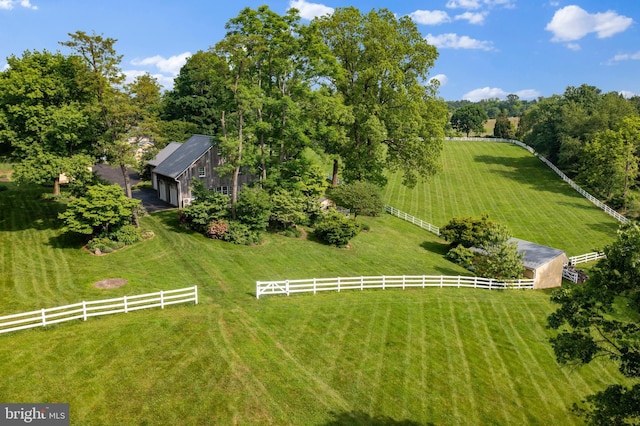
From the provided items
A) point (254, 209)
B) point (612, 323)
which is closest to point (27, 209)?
point (254, 209)

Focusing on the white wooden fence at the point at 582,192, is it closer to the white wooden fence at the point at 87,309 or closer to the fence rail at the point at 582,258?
the fence rail at the point at 582,258

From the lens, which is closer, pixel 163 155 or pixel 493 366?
pixel 493 366

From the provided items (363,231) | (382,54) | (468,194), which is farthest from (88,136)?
(468,194)

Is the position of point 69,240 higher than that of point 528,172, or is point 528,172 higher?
point 528,172

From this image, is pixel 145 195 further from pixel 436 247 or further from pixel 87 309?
pixel 436 247

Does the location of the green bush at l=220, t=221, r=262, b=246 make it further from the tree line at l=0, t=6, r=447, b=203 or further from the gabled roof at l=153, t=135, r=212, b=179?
the gabled roof at l=153, t=135, r=212, b=179

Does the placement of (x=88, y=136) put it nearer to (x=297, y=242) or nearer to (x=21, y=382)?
(x=297, y=242)

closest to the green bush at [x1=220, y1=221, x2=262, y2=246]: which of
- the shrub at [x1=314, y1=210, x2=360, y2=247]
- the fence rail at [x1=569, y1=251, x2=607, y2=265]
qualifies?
the shrub at [x1=314, y1=210, x2=360, y2=247]
